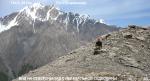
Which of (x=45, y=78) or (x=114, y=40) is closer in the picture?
(x=45, y=78)

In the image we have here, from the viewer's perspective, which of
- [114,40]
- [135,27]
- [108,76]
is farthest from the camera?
[135,27]

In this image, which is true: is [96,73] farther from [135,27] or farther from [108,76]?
[135,27]

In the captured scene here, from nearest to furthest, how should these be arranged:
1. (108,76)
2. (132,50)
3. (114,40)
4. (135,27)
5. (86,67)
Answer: (108,76), (86,67), (132,50), (114,40), (135,27)

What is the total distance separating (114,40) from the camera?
4034cm

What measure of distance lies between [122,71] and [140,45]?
8277 mm

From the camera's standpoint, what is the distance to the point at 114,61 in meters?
34.1

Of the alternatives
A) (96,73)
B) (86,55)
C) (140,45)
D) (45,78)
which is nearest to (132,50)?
(140,45)

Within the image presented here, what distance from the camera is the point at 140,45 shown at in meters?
38.4

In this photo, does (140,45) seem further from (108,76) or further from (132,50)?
(108,76)

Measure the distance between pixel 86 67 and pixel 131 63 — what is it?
15.8ft

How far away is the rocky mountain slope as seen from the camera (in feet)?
101

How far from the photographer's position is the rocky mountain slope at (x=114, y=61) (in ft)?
101

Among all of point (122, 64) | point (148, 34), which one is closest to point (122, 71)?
point (122, 64)

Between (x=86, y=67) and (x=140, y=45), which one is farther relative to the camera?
(x=140, y=45)
